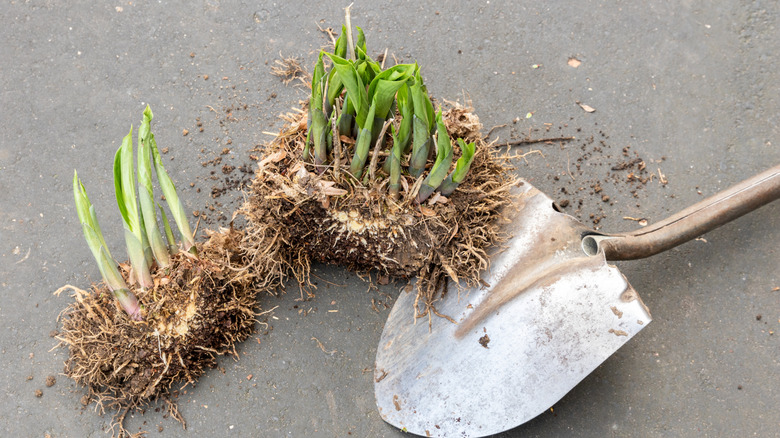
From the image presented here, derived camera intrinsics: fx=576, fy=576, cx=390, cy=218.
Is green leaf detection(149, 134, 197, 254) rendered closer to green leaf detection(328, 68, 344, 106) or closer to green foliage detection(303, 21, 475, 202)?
green foliage detection(303, 21, 475, 202)

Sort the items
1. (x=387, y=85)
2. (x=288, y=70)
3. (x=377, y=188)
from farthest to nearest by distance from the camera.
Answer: (x=288, y=70)
(x=377, y=188)
(x=387, y=85)

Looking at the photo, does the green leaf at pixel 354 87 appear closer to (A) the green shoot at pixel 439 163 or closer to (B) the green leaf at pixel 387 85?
(B) the green leaf at pixel 387 85

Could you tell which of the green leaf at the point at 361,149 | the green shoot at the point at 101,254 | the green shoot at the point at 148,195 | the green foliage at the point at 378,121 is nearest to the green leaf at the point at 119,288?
the green shoot at the point at 101,254

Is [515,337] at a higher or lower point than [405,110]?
lower

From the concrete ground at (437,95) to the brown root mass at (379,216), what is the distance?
237 mm

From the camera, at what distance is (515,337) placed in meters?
1.69

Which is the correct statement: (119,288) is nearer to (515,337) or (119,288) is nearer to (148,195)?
(148,195)

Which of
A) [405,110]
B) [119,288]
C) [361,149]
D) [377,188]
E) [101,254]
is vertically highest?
[405,110]

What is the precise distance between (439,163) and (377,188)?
204 millimetres

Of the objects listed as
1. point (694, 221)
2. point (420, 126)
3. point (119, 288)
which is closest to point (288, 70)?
point (420, 126)

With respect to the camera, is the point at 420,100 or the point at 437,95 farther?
the point at 437,95

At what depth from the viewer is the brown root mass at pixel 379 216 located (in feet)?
5.52

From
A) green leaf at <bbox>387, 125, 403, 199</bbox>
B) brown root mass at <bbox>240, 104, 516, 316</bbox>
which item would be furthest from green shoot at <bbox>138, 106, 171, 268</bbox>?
green leaf at <bbox>387, 125, 403, 199</bbox>

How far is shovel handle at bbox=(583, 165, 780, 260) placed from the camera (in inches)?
67.2
